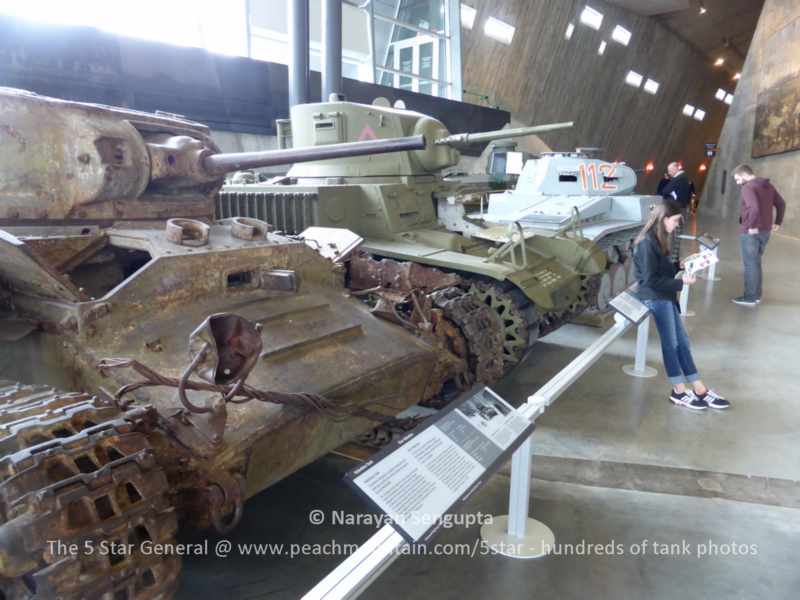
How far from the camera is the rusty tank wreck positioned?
196cm

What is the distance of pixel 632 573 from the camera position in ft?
10.6

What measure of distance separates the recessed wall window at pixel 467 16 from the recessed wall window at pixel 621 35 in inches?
336

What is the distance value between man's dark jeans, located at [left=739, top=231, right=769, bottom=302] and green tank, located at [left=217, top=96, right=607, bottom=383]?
3168mm

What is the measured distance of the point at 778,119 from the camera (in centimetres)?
1817

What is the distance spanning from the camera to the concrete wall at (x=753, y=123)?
679 inches

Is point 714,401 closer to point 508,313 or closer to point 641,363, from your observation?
point 641,363

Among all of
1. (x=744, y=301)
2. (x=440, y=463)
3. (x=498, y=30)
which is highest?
(x=498, y=30)

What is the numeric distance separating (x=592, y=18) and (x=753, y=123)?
6.30 m

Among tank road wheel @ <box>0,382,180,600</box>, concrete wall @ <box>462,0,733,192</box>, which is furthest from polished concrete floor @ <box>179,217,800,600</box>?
concrete wall @ <box>462,0,733,192</box>

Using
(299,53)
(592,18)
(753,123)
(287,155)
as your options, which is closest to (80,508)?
(287,155)

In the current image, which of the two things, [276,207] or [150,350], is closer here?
[150,350]

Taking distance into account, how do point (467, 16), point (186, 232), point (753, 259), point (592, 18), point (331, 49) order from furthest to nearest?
point (592, 18) < point (467, 16) < point (331, 49) < point (753, 259) < point (186, 232)

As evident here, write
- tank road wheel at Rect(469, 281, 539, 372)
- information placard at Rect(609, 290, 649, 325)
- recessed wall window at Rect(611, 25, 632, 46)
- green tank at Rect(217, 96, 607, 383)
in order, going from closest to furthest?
information placard at Rect(609, 290, 649, 325) < green tank at Rect(217, 96, 607, 383) < tank road wheel at Rect(469, 281, 539, 372) < recessed wall window at Rect(611, 25, 632, 46)

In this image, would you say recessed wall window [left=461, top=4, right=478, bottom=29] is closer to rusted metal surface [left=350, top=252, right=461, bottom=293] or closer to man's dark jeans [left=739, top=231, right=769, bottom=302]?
man's dark jeans [left=739, top=231, right=769, bottom=302]
